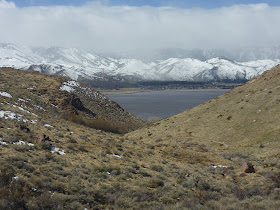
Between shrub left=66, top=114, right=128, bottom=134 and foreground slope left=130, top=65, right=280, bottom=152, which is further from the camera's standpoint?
shrub left=66, top=114, right=128, bottom=134

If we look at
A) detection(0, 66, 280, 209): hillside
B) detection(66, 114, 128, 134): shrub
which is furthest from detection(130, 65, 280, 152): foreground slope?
detection(66, 114, 128, 134): shrub

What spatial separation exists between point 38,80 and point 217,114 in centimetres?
4772

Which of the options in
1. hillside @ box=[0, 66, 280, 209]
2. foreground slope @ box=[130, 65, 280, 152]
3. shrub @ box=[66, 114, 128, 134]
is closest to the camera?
hillside @ box=[0, 66, 280, 209]

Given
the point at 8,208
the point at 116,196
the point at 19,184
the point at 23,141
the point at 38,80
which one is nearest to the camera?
the point at 8,208

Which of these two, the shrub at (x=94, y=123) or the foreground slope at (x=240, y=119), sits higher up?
the foreground slope at (x=240, y=119)

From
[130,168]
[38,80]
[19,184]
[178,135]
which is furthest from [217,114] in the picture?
[38,80]

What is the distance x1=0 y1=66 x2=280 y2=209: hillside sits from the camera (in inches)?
472

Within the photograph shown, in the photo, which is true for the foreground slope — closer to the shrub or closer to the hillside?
the hillside

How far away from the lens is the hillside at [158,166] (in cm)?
1200

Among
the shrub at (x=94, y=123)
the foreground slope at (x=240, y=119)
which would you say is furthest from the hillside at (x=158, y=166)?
the shrub at (x=94, y=123)

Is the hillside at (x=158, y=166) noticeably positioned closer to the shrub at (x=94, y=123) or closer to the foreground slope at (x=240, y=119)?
the foreground slope at (x=240, y=119)

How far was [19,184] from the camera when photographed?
1127 cm

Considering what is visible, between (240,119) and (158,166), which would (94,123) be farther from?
(158,166)

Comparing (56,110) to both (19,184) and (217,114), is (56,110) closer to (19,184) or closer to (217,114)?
(217,114)
